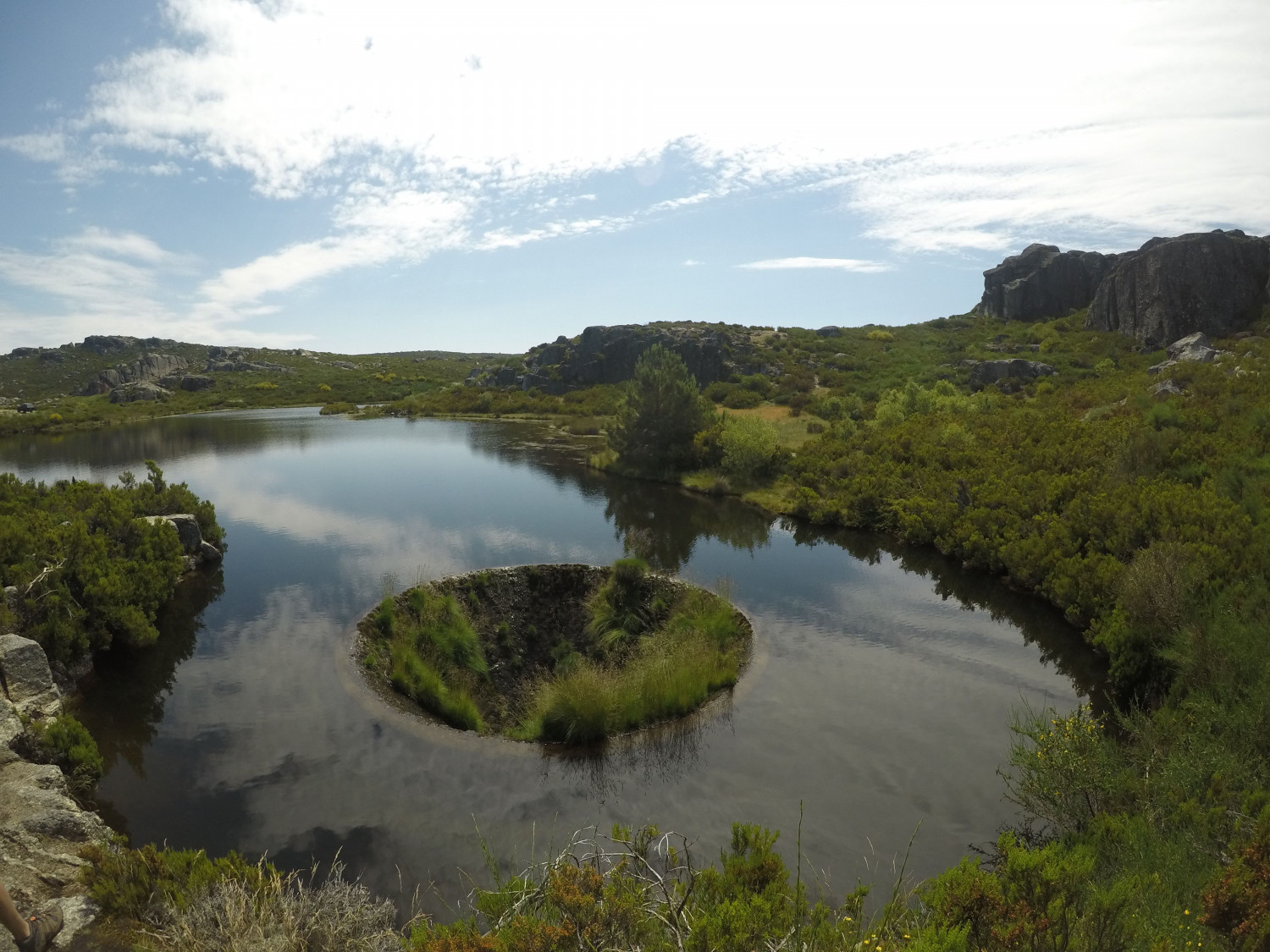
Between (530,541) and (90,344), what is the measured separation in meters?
186

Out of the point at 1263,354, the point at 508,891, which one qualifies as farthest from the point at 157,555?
the point at 1263,354

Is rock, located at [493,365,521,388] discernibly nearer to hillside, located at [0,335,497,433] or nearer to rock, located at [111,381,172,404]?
hillside, located at [0,335,497,433]

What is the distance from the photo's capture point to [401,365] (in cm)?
16038

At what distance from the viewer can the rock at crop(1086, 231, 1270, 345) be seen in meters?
51.9

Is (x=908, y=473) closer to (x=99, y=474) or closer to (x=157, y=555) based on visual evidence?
(x=157, y=555)

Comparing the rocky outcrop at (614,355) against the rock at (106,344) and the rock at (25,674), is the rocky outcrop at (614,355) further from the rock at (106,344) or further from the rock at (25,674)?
the rock at (106,344)

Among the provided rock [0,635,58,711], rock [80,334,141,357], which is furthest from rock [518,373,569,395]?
rock [80,334,141,357]

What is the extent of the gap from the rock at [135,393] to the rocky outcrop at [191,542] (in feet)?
310

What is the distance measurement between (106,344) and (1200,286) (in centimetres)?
20278

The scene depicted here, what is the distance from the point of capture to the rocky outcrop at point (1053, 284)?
257 ft

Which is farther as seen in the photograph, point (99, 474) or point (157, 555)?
point (99, 474)

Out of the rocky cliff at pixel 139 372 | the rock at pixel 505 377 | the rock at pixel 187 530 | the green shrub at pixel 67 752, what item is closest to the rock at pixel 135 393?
the rocky cliff at pixel 139 372

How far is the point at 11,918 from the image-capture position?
5.83 m

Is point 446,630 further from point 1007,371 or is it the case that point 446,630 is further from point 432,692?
point 1007,371
